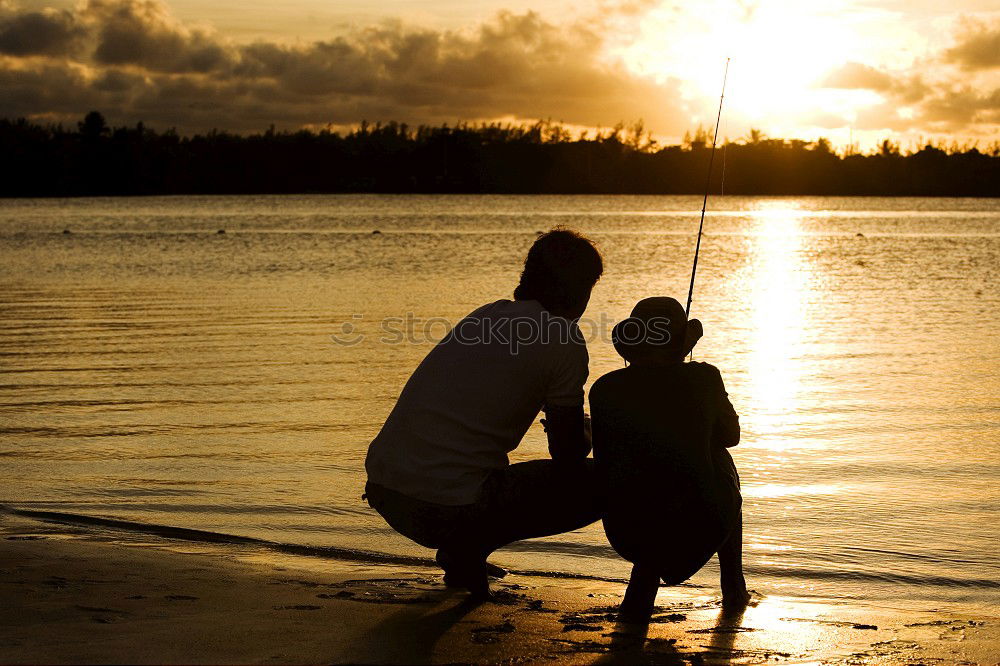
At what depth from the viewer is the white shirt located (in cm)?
338

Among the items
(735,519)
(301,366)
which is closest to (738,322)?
(301,366)

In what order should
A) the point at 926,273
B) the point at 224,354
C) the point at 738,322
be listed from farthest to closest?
1. the point at 926,273
2. the point at 738,322
3. the point at 224,354

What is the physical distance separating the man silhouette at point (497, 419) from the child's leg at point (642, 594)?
340 mm

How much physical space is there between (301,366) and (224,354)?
117 centimetres

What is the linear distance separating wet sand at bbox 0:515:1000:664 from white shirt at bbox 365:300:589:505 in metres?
0.46

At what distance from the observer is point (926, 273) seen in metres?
24.0

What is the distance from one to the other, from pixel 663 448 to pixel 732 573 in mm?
715

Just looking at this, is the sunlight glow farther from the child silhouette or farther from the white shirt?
the white shirt

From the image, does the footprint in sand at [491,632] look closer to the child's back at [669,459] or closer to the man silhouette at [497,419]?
the man silhouette at [497,419]

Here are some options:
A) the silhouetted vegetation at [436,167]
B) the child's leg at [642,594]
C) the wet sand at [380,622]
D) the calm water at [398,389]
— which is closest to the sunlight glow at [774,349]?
the calm water at [398,389]

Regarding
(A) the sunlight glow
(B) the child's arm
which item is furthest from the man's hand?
(A) the sunlight glow

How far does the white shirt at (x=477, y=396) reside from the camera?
338 centimetres

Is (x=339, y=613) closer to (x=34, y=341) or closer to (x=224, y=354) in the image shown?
(x=224, y=354)

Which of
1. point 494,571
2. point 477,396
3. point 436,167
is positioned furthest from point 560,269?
point 436,167
